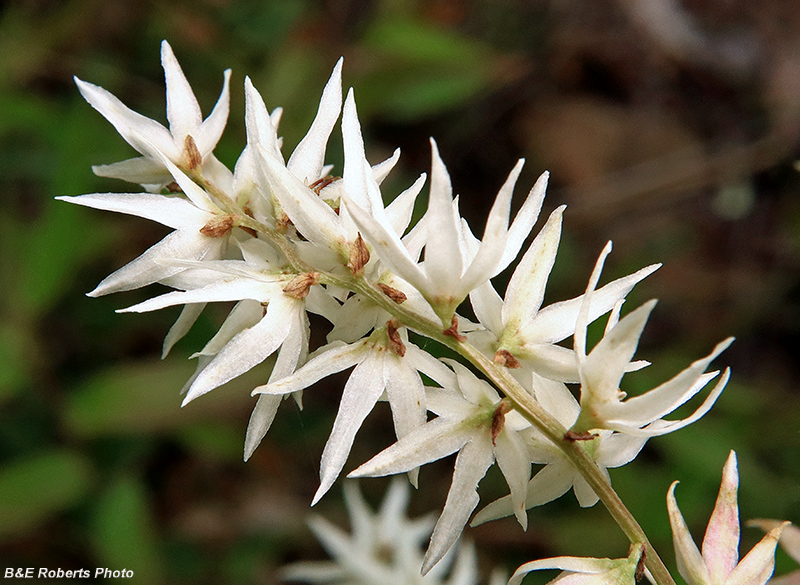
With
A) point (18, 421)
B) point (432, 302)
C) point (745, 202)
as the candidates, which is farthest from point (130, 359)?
point (745, 202)

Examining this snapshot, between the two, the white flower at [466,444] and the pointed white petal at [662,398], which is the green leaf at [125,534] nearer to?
the white flower at [466,444]

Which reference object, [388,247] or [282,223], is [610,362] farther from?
[282,223]

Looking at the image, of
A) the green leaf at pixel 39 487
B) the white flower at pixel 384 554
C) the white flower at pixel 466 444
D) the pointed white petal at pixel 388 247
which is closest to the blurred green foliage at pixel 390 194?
the green leaf at pixel 39 487

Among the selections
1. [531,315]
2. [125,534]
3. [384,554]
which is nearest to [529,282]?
[531,315]

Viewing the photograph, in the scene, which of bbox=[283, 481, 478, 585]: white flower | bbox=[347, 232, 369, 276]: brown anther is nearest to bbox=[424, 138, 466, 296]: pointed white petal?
bbox=[347, 232, 369, 276]: brown anther

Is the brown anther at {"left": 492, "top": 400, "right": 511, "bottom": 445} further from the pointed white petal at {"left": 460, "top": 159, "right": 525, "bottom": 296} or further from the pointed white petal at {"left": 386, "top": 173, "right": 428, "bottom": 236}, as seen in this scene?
the pointed white petal at {"left": 386, "top": 173, "right": 428, "bottom": 236}

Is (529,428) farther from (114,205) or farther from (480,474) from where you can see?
(114,205)
